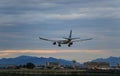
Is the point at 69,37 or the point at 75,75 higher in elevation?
the point at 69,37

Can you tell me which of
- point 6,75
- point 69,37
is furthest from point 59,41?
point 6,75

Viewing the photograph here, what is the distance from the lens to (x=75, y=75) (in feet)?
418

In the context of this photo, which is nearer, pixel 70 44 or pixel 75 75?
pixel 70 44

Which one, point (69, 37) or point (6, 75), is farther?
point (69, 37)

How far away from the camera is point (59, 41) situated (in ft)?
414

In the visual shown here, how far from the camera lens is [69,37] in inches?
5217

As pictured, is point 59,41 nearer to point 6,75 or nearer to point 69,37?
point 69,37

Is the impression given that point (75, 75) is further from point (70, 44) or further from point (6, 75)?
point (6, 75)

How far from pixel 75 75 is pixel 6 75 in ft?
71.5

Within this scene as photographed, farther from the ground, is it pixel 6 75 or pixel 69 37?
pixel 69 37

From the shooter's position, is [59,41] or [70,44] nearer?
[70,44]

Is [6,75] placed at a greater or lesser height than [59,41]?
lesser

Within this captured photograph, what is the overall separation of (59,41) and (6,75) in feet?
64.0

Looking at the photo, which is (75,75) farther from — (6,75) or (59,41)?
(6,75)
